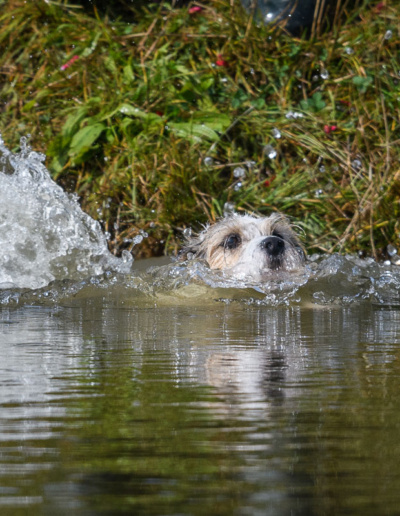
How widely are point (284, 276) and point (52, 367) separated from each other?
3410 millimetres

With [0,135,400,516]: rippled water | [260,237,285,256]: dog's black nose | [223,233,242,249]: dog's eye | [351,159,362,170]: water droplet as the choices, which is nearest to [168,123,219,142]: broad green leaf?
[351,159,362,170]: water droplet

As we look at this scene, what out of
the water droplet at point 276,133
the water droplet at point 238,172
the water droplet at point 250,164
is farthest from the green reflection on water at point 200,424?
the water droplet at point 276,133

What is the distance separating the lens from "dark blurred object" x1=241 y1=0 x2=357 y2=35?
9109 mm

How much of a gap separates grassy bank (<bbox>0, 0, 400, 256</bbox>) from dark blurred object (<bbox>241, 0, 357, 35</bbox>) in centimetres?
15

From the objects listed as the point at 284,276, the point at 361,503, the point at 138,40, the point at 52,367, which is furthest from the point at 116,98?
the point at 361,503

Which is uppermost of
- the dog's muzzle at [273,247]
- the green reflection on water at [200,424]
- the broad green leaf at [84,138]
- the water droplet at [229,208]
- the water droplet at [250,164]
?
the broad green leaf at [84,138]

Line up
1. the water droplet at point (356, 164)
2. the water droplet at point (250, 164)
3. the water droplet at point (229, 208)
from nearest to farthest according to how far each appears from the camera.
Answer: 1. the water droplet at point (229, 208)
2. the water droplet at point (356, 164)
3. the water droplet at point (250, 164)

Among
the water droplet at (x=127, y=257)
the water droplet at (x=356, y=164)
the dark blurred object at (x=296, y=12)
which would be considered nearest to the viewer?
the water droplet at (x=127, y=257)

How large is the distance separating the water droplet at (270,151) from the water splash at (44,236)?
220 cm

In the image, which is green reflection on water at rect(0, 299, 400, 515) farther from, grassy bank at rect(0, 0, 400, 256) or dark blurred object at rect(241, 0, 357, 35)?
dark blurred object at rect(241, 0, 357, 35)

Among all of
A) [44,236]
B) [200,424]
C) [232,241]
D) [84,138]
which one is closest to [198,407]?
[200,424]

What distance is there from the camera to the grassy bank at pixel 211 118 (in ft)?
A: 25.8

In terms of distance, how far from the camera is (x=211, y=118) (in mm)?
8422

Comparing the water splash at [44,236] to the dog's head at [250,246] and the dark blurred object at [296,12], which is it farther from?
the dark blurred object at [296,12]
